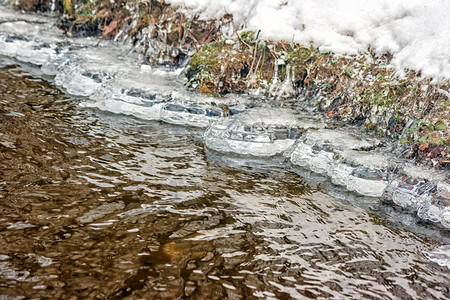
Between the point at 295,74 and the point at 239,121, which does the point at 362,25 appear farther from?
the point at 239,121

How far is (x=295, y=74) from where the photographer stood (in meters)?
6.39

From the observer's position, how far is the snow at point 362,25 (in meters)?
5.25

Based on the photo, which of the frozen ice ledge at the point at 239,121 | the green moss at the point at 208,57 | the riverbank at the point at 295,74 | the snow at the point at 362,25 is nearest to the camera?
the frozen ice ledge at the point at 239,121

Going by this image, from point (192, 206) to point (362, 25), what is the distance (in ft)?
15.2

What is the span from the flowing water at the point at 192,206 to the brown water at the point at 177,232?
0.01m

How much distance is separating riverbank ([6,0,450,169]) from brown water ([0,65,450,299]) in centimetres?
170

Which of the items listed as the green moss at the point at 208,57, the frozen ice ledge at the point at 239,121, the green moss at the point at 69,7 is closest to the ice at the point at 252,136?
the frozen ice ledge at the point at 239,121

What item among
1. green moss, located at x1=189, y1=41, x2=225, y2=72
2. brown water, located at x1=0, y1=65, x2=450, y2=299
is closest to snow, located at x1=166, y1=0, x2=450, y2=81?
green moss, located at x1=189, y1=41, x2=225, y2=72

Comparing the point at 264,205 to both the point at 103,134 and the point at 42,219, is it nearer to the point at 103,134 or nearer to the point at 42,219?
the point at 42,219

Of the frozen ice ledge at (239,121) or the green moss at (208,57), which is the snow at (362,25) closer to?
the green moss at (208,57)

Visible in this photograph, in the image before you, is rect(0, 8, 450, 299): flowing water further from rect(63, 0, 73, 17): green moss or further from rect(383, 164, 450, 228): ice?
rect(63, 0, 73, 17): green moss

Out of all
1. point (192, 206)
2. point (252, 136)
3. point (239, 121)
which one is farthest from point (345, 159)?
point (192, 206)

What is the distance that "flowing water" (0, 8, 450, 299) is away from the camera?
Result: 2574 mm

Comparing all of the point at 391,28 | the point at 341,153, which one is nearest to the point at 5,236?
the point at 341,153
